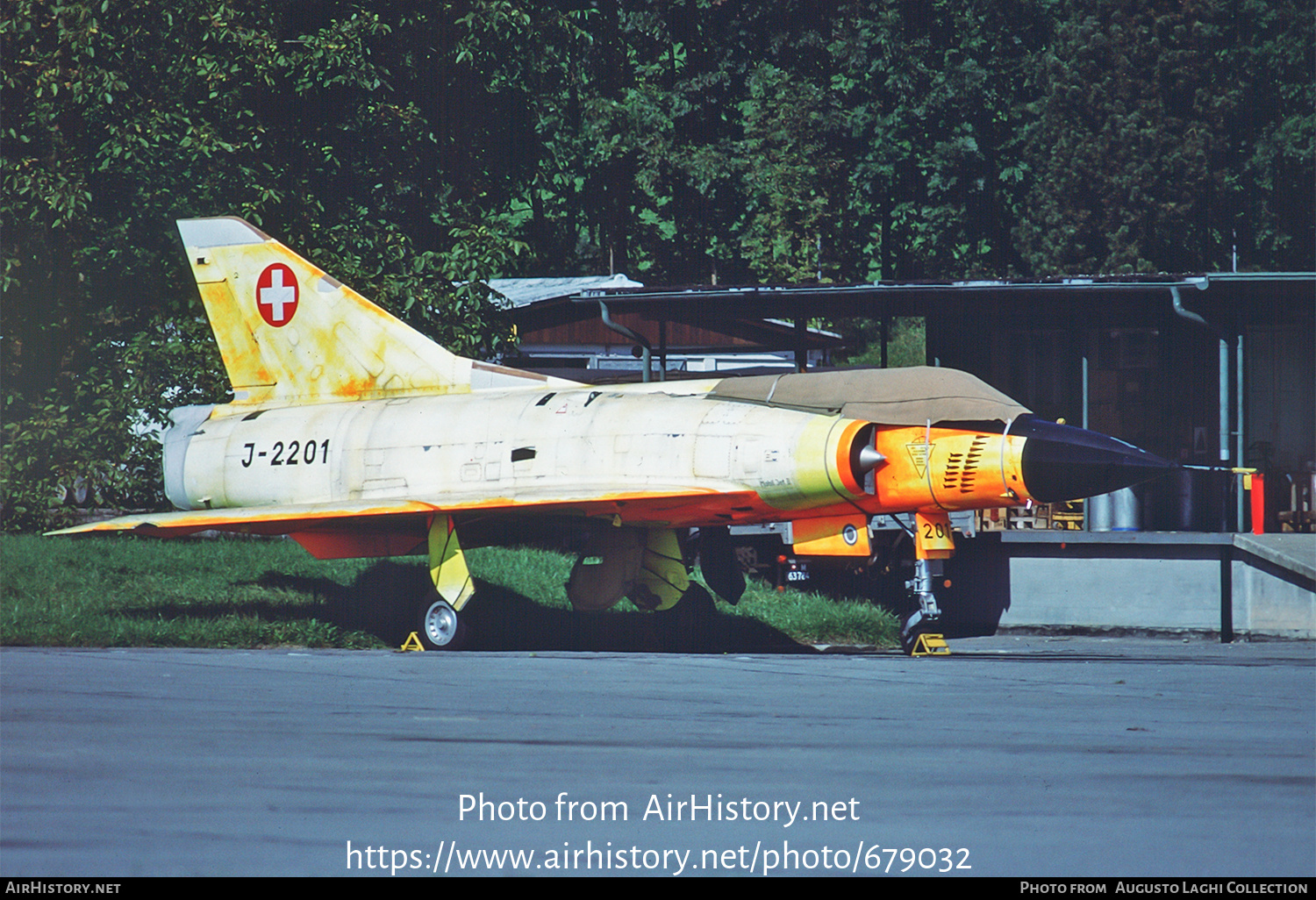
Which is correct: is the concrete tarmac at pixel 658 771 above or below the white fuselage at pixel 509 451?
below

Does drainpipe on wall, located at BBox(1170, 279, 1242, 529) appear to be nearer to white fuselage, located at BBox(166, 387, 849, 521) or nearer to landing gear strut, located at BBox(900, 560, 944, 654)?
landing gear strut, located at BBox(900, 560, 944, 654)

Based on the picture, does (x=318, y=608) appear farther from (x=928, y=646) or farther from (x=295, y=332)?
(x=928, y=646)

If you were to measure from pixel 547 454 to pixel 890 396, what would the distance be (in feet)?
12.3

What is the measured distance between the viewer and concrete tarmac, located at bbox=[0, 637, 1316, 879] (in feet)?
20.9

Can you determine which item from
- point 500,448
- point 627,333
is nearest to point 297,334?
point 500,448

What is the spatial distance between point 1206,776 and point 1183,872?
2.26 m

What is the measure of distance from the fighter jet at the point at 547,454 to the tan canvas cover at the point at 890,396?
2 centimetres

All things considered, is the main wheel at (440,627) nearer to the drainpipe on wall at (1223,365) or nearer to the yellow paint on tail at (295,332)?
the yellow paint on tail at (295,332)

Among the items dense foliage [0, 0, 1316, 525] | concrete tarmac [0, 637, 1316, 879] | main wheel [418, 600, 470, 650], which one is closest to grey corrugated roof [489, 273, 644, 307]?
dense foliage [0, 0, 1316, 525]

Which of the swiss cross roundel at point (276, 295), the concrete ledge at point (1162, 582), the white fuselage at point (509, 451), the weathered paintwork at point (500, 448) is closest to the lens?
the weathered paintwork at point (500, 448)

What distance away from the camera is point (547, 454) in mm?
17094

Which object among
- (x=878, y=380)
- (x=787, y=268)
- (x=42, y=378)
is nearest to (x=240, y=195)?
(x=42, y=378)

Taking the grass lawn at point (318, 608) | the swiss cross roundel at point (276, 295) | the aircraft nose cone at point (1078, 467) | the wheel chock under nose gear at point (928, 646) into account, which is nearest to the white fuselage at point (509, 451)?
the swiss cross roundel at point (276, 295)

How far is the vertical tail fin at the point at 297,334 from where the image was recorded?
19.0m
